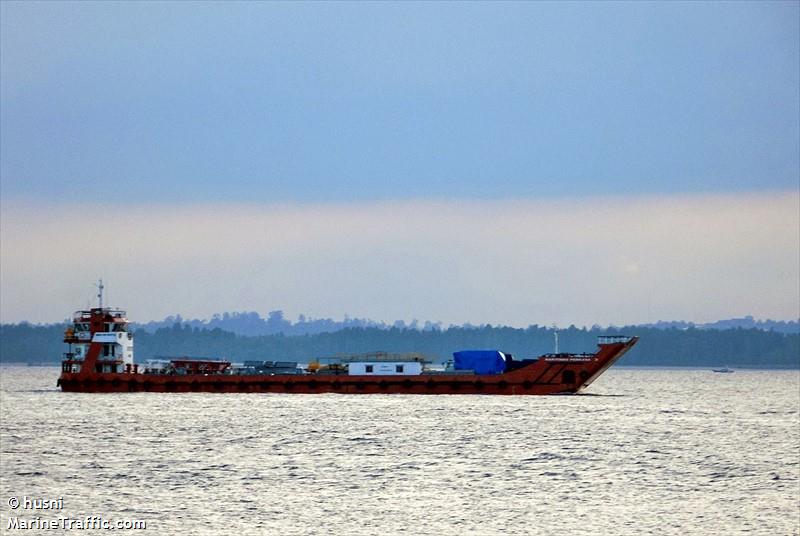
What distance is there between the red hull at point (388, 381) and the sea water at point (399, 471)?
9.01m

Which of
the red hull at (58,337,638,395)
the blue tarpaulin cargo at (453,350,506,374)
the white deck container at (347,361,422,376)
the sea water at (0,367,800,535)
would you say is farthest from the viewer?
the white deck container at (347,361,422,376)

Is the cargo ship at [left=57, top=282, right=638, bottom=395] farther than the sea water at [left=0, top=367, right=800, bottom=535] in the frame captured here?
Yes

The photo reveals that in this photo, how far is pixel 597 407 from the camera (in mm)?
118000

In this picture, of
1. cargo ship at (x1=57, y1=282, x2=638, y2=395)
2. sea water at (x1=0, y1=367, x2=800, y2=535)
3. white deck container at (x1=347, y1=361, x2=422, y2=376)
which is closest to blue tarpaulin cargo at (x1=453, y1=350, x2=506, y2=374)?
cargo ship at (x1=57, y1=282, x2=638, y2=395)

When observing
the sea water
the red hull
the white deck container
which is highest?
the white deck container

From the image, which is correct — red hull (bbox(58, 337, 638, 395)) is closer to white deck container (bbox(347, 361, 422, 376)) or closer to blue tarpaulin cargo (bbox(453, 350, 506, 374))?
white deck container (bbox(347, 361, 422, 376))

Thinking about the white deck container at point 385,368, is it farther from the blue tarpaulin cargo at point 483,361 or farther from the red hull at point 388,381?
the blue tarpaulin cargo at point 483,361

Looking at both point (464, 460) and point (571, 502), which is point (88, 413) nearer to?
point (464, 460)

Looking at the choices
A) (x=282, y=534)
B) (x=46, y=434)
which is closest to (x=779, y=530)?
(x=282, y=534)

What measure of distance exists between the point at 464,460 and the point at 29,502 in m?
23.7

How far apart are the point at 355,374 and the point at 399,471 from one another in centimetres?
6000

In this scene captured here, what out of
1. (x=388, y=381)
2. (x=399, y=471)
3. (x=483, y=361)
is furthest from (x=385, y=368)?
(x=399, y=471)

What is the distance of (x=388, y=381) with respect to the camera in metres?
120

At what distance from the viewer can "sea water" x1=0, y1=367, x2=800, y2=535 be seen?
49.5 meters
